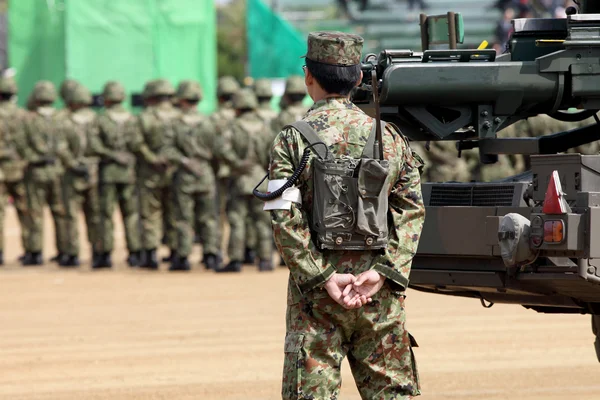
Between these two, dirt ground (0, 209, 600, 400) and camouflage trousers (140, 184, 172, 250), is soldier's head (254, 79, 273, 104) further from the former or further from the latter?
dirt ground (0, 209, 600, 400)

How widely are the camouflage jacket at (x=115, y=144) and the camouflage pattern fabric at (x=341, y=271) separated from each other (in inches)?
488

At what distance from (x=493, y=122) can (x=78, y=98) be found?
11980mm

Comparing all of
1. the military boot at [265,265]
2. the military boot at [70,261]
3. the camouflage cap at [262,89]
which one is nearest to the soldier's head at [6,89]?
the military boot at [70,261]

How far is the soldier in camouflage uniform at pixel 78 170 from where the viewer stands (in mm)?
18594

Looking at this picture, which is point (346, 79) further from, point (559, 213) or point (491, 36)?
point (491, 36)

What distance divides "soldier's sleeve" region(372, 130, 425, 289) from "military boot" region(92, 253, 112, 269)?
12.9m

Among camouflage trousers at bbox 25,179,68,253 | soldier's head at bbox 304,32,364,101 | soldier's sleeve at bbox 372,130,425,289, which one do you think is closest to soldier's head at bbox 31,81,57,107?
camouflage trousers at bbox 25,179,68,253

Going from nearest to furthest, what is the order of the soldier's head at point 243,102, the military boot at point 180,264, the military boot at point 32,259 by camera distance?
the soldier's head at point 243,102 < the military boot at point 180,264 < the military boot at point 32,259

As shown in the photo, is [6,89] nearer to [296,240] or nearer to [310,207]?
[310,207]

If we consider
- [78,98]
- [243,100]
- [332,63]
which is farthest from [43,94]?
[332,63]

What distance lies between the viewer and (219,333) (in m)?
11.7

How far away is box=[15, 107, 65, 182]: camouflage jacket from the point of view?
18734mm

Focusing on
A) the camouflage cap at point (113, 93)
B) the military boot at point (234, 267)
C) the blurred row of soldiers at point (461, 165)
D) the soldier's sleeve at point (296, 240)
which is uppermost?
the camouflage cap at point (113, 93)

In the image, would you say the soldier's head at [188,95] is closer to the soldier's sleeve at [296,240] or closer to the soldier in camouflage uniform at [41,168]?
the soldier in camouflage uniform at [41,168]
